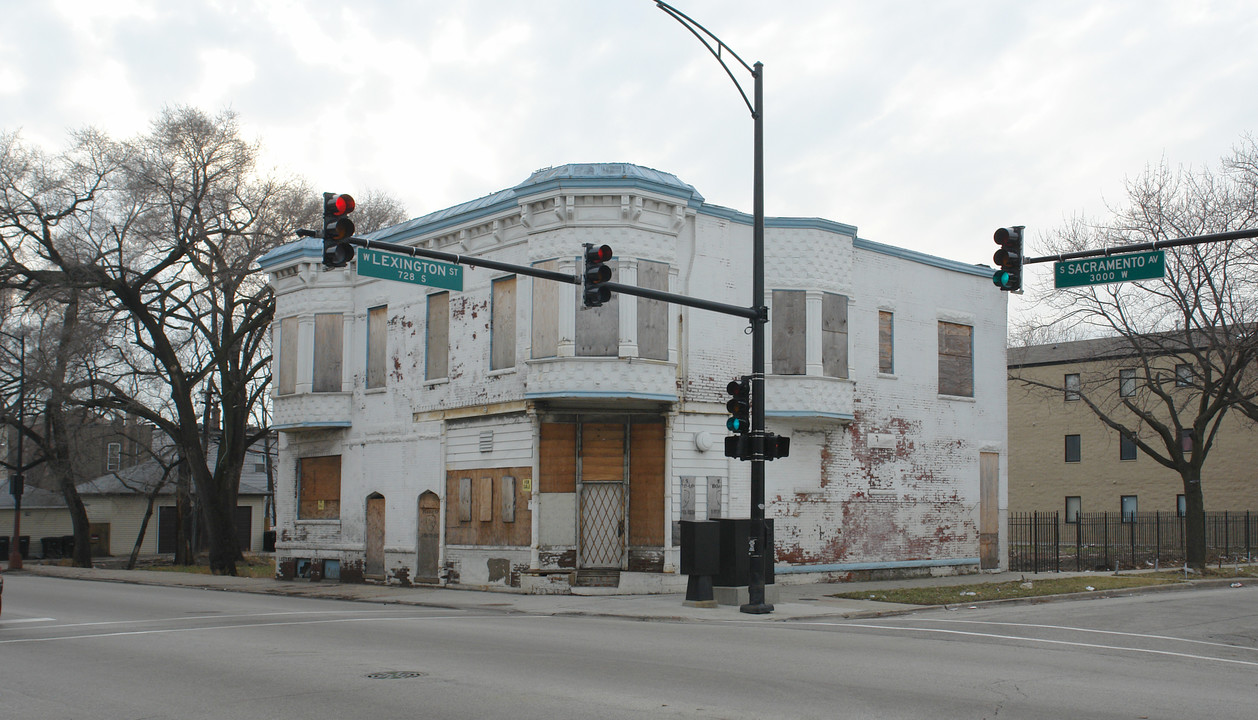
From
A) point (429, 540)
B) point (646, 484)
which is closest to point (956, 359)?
point (646, 484)

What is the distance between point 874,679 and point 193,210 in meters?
30.7

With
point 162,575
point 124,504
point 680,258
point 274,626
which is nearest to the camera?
point 274,626

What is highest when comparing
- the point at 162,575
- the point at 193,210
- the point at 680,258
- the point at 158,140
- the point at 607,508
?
the point at 158,140

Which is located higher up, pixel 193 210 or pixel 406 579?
pixel 193 210

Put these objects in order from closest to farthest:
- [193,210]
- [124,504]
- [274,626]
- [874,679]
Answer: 1. [874,679]
2. [274,626]
3. [193,210]
4. [124,504]

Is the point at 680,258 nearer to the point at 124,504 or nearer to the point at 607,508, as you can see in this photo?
the point at 607,508

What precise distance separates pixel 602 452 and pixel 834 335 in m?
6.33

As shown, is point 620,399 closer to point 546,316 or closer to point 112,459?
point 546,316

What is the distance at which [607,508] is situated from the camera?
24000mm

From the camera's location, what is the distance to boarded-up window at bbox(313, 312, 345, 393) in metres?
29.6

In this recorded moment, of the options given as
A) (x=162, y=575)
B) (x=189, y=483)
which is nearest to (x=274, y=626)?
(x=162, y=575)

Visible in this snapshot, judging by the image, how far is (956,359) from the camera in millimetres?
29422

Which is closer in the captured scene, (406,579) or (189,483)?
(406,579)

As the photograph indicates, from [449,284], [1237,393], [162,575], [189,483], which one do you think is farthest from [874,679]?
[189,483]
